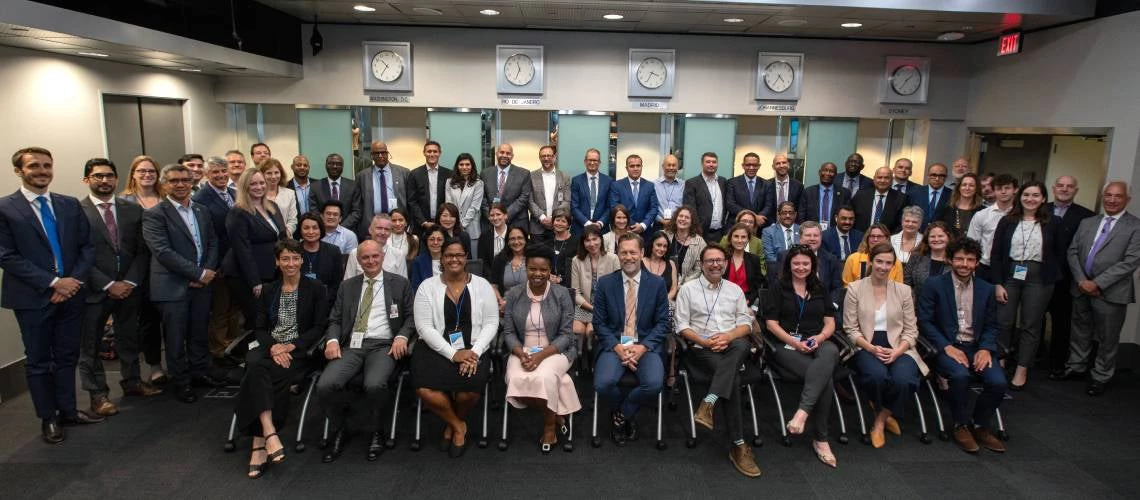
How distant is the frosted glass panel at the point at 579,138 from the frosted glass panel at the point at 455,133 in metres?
1.05

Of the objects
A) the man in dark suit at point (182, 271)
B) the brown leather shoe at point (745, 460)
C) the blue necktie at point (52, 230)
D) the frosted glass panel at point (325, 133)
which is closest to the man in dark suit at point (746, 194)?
the brown leather shoe at point (745, 460)

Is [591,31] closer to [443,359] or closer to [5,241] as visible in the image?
[443,359]

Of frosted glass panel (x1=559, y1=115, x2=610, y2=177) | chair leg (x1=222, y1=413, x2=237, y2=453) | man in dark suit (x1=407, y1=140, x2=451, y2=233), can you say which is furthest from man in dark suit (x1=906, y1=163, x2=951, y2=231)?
chair leg (x1=222, y1=413, x2=237, y2=453)

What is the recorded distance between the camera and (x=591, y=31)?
7.62 m

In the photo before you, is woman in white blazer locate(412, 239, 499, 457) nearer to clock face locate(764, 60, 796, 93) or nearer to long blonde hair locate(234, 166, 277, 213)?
long blonde hair locate(234, 166, 277, 213)

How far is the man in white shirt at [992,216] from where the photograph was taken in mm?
5262

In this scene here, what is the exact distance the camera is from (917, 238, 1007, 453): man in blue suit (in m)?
4.12

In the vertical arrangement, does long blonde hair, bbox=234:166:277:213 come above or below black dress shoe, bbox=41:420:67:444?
above

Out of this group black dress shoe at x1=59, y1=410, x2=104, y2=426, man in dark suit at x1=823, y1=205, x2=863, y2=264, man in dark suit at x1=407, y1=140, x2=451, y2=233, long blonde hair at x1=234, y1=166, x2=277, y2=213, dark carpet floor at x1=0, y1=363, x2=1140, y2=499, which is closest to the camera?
dark carpet floor at x1=0, y1=363, x2=1140, y2=499

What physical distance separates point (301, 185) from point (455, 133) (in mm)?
2178

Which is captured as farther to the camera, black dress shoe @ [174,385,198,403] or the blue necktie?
black dress shoe @ [174,385,198,403]

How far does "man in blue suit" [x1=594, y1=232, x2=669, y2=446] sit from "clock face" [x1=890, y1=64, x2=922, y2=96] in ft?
17.8

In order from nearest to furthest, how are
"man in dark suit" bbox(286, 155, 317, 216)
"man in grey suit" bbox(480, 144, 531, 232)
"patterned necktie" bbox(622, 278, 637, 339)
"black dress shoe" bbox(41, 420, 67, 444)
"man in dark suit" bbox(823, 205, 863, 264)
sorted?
"black dress shoe" bbox(41, 420, 67, 444)
"patterned necktie" bbox(622, 278, 637, 339)
"man in dark suit" bbox(823, 205, 863, 264)
"man in dark suit" bbox(286, 155, 317, 216)
"man in grey suit" bbox(480, 144, 531, 232)

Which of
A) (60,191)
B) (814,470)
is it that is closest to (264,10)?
(60,191)
